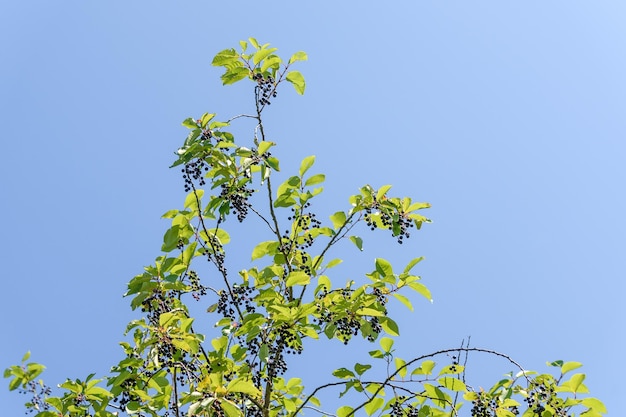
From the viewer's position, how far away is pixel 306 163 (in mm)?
4801

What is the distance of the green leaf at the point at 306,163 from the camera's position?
189 inches

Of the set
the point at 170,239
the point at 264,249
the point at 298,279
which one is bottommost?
the point at 298,279

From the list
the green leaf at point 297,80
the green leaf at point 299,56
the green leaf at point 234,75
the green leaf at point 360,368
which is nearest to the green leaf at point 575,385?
the green leaf at point 360,368

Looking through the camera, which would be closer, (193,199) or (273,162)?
(273,162)

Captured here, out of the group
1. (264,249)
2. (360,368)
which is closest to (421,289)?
(360,368)

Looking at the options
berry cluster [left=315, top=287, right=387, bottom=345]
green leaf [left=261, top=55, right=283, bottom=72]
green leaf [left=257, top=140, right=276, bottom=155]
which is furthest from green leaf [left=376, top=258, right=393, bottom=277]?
green leaf [left=261, top=55, right=283, bottom=72]

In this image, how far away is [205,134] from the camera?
453cm

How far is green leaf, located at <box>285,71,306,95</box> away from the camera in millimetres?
4980

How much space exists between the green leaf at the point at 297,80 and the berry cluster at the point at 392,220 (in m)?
1.05

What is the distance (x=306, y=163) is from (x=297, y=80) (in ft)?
2.25

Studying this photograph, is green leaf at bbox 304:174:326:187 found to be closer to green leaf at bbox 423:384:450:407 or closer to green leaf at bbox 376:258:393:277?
green leaf at bbox 376:258:393:277

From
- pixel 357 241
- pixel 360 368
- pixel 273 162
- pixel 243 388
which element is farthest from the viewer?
pixel 357 241

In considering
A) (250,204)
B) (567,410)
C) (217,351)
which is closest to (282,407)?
(217,351)

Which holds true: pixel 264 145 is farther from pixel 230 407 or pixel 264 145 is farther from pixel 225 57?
pixel 230 407
